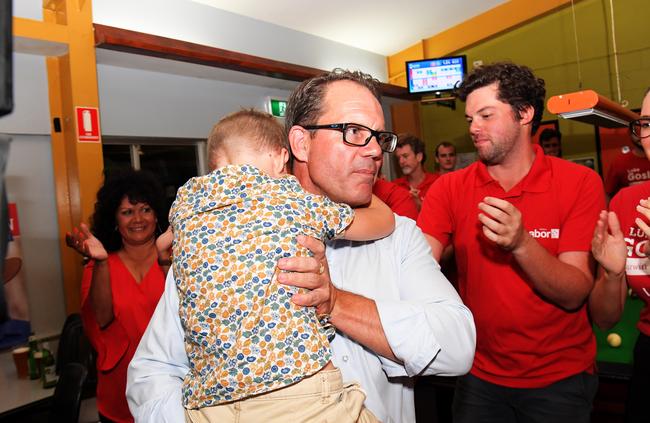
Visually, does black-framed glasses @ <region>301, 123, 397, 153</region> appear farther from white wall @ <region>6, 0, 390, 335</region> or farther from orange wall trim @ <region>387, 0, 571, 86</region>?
orange wall trim @ <region>387, 0, 571, 86</region>

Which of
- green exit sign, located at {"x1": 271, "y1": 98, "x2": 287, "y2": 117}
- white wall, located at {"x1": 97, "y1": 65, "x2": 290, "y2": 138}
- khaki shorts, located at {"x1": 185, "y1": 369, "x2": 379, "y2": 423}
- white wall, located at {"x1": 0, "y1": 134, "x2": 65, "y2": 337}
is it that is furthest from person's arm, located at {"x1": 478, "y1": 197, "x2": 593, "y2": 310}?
green exit sign, located at {"x1": 271, "y1": 98, "x2": 287, "y2": 117}

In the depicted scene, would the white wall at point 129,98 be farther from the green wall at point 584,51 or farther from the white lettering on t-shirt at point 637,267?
the white lettering on t-shirt at point 637,267

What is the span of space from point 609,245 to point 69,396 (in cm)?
271

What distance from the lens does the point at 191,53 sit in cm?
503

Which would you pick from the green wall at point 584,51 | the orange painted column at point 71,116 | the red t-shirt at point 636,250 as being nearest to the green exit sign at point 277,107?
the orange painted column at point 71,116

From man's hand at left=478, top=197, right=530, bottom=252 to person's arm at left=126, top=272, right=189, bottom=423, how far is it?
3.41 ft

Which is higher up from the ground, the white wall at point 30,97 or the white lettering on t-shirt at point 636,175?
the white wall at point 30,97

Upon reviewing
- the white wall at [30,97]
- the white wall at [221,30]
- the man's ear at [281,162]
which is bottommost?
the man's ear at [281,162]

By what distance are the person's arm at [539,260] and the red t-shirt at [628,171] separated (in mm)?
4097

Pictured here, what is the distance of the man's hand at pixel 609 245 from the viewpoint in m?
1.85

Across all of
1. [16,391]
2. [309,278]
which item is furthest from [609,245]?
[16,391]

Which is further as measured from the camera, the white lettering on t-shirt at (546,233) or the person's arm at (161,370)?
the white lettering on t-shirt at (546,233)

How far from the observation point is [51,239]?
4715mm

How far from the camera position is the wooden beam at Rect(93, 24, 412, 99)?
14.8ft
